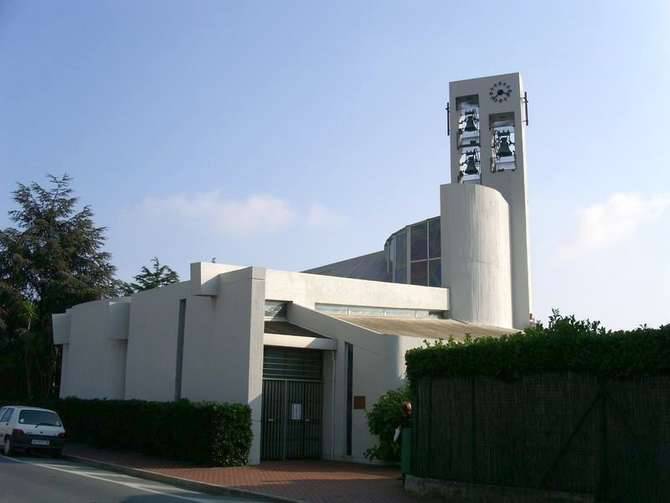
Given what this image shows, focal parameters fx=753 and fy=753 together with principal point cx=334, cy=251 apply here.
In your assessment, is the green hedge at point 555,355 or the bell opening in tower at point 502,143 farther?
the bell opening in tower at point 502,143

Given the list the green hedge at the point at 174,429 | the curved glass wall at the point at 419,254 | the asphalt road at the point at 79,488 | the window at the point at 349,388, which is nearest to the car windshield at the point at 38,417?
the green hedge at the point at 174,429

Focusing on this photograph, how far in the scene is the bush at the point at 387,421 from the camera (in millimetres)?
19688

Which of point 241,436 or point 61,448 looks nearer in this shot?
point 241,436

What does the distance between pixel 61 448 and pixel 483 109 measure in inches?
955

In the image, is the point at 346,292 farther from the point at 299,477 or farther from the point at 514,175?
the point at 514,175

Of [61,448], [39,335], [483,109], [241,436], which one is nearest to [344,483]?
[241,436]

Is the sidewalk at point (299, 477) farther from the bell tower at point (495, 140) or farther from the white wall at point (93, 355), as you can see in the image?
the bell tower at point (495, 140)

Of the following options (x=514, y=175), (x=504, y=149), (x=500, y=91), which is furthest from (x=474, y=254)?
(x=500, y=91)

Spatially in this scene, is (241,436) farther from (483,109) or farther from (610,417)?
(483,109)

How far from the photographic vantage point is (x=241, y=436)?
20.4 m

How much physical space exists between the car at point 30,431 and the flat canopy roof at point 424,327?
944 centimetres

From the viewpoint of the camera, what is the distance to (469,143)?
3644 centimetres

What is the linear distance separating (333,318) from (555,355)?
1099 cm

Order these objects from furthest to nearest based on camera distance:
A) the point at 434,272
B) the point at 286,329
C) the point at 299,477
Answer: the point at 434,272, the point at 286,329, the point at 299,477
